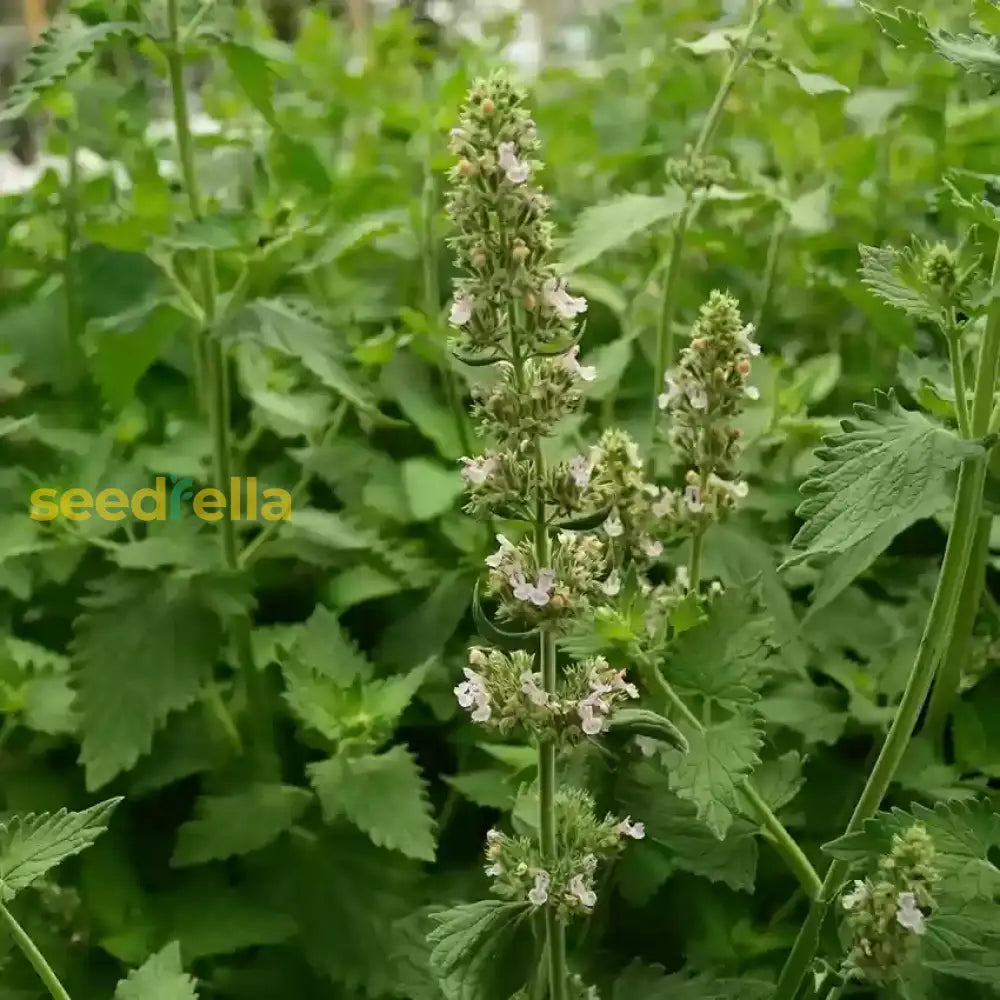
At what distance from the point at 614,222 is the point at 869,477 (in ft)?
1.18

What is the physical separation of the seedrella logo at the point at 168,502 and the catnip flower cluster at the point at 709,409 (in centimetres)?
31

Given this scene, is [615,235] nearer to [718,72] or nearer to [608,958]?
[608,958]

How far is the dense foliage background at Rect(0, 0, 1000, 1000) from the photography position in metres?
0.68

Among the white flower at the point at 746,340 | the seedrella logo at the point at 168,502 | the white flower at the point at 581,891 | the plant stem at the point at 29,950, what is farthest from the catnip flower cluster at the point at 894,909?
the seedrella logo at the point at 168,502

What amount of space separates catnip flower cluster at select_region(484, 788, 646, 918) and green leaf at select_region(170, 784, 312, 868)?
0.23 metres

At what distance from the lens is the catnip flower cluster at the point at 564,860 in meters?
0.47

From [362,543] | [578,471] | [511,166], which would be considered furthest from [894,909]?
[362,543]

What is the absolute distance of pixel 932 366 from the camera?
28.1 inches

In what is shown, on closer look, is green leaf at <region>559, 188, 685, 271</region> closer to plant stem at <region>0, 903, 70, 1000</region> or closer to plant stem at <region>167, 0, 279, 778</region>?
plant stem at <region>167, 0, 279, 778</region>

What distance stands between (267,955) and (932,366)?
0.53m

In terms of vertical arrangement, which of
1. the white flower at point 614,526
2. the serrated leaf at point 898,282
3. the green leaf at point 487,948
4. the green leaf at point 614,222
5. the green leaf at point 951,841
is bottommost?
the green leaf at point 487,948

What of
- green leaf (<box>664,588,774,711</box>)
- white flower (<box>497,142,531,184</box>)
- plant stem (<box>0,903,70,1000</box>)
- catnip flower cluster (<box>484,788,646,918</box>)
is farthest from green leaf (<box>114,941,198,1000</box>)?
white flower (<box>497,142,531,184</box>)

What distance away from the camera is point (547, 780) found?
1.58 ft

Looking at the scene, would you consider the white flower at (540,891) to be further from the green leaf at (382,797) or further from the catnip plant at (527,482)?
the green leaf at (382,797)
